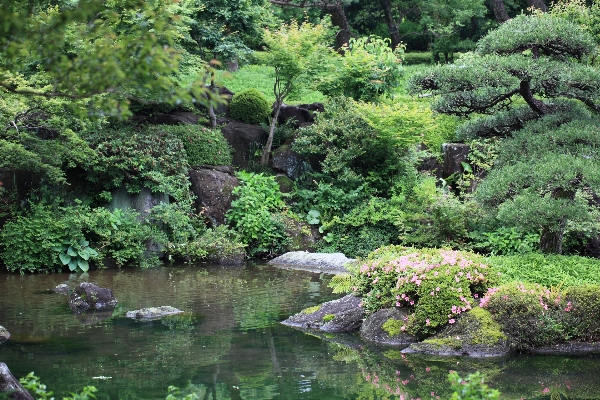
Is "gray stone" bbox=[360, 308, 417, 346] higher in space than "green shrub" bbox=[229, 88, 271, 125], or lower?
lower

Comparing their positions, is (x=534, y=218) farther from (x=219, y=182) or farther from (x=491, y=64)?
(x=219, y=182)

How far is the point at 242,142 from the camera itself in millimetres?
18672

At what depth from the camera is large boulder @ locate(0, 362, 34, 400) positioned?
5.54 metres

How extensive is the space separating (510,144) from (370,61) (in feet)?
30.0

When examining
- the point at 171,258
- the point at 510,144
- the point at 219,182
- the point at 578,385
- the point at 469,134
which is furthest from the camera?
the point at 219,182

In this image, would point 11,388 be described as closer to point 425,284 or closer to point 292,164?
point 425,284

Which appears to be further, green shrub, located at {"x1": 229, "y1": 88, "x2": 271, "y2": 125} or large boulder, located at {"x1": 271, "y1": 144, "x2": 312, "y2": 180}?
green shrub, located at {"x1": 229, "y1": 88, "x2": 271, "y2": 125}

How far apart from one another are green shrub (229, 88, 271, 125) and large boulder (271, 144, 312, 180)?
1669 mm

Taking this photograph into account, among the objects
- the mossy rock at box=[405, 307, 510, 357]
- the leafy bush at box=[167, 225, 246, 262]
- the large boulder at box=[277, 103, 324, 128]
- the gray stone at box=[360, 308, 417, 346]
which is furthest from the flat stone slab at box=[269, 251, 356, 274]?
the mossy rock at box=[405, 307, 510, 357]

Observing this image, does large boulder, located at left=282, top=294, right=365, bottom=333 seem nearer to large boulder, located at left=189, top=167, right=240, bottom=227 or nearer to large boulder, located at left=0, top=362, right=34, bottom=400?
large boulder, located at left=0, top=362, right=34, bottom=400

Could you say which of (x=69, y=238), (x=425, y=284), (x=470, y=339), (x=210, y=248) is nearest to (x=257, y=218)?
(x=210, y=248)

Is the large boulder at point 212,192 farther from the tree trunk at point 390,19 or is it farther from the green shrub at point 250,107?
the tree trunk at point 390,19

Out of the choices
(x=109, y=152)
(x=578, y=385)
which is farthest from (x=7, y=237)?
(x=578, y=385)

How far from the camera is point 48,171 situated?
13.6m
